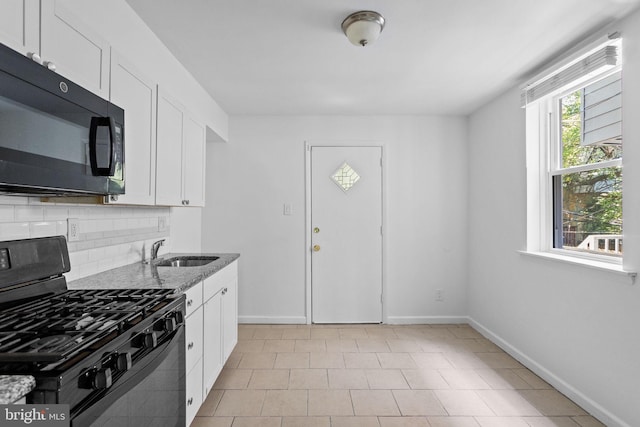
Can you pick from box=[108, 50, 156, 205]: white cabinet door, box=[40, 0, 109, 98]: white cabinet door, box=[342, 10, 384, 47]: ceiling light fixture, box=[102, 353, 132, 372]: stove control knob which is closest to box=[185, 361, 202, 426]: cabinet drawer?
box=[102, 353, 132, 372]: stove control knob

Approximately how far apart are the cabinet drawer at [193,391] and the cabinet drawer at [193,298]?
0.34m

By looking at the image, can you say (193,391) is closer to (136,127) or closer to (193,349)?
(193,349)

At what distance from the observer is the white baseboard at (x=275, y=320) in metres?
4.02

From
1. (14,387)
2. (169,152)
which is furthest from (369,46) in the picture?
(14,387)

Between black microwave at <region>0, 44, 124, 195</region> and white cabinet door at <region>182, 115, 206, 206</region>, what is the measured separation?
1086mm

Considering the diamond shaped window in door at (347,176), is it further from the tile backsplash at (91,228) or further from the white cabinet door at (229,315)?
the tile backsplash at (91,228)

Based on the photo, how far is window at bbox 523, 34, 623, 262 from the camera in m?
2.25

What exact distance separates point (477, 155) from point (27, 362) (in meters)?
3.96

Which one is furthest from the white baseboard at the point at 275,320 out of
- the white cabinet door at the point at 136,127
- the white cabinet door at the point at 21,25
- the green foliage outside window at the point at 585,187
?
the white cabinet door at the point at 21,25

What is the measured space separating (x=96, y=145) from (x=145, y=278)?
0.89 metres

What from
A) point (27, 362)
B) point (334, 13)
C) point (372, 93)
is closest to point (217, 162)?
point (372, 93)

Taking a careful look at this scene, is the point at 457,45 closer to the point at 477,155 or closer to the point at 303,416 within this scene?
the point at 477,155

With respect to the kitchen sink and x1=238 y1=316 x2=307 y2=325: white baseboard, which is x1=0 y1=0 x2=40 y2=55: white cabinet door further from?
x1=238 y1=316 x2=307 y2=325: white baseboard

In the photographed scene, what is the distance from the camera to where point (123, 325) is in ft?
3.87
